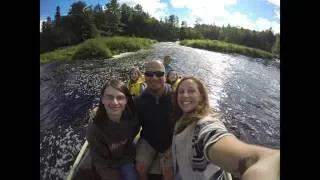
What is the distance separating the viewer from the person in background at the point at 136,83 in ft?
9.83

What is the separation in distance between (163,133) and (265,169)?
592 millimetres

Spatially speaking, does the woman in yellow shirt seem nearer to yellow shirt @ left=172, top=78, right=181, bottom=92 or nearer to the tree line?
yellow shirt @ left=172, top=78, right=181, bottom=92

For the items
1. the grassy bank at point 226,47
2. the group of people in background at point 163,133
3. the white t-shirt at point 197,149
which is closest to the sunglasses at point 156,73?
the group of people in background at point 163,133

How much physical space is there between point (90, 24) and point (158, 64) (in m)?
0.49

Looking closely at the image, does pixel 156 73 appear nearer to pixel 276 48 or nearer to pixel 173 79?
pixel 173 79

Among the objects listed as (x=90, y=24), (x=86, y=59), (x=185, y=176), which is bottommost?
(x=185, y=176)

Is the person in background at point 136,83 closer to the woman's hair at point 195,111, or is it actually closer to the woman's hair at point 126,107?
the woman's hair at point 126,107

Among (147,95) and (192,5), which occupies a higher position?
(192,5)

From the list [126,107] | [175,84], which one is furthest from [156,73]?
[126,107]

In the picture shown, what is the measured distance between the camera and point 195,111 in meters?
2.92
